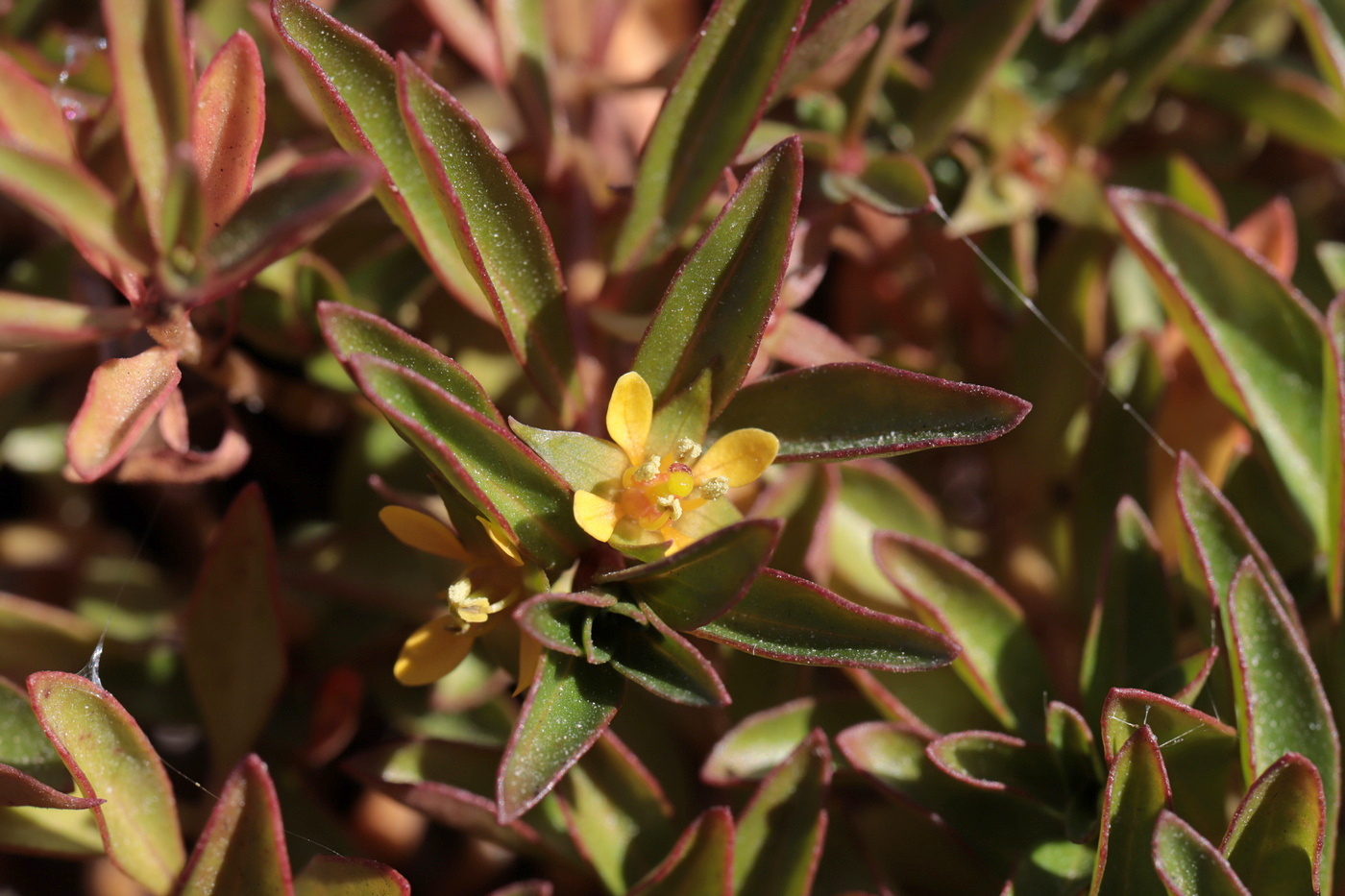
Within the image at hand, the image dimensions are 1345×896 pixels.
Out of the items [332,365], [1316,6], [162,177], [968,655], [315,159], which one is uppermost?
[1316,6]

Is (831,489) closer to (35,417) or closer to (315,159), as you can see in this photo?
(315,159)

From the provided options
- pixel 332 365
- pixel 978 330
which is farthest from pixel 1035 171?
pixel 332 365

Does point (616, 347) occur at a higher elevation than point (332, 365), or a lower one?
higher

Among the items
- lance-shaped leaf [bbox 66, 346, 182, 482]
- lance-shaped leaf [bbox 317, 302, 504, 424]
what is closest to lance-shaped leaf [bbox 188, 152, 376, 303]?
lance-shaped leaf [bbox 317, 302, 504, 424]

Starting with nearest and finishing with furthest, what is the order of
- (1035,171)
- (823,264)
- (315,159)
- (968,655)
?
(315,159), (968,655), (823,264), (1035,171)

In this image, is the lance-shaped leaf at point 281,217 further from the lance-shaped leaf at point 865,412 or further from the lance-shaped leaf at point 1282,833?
the lance-shaped leaf at point 1282,833

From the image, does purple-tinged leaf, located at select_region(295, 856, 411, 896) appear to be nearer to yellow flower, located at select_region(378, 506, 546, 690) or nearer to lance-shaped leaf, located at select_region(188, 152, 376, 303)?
yellow flower, located at select_region(378, 506, 546, 690)
